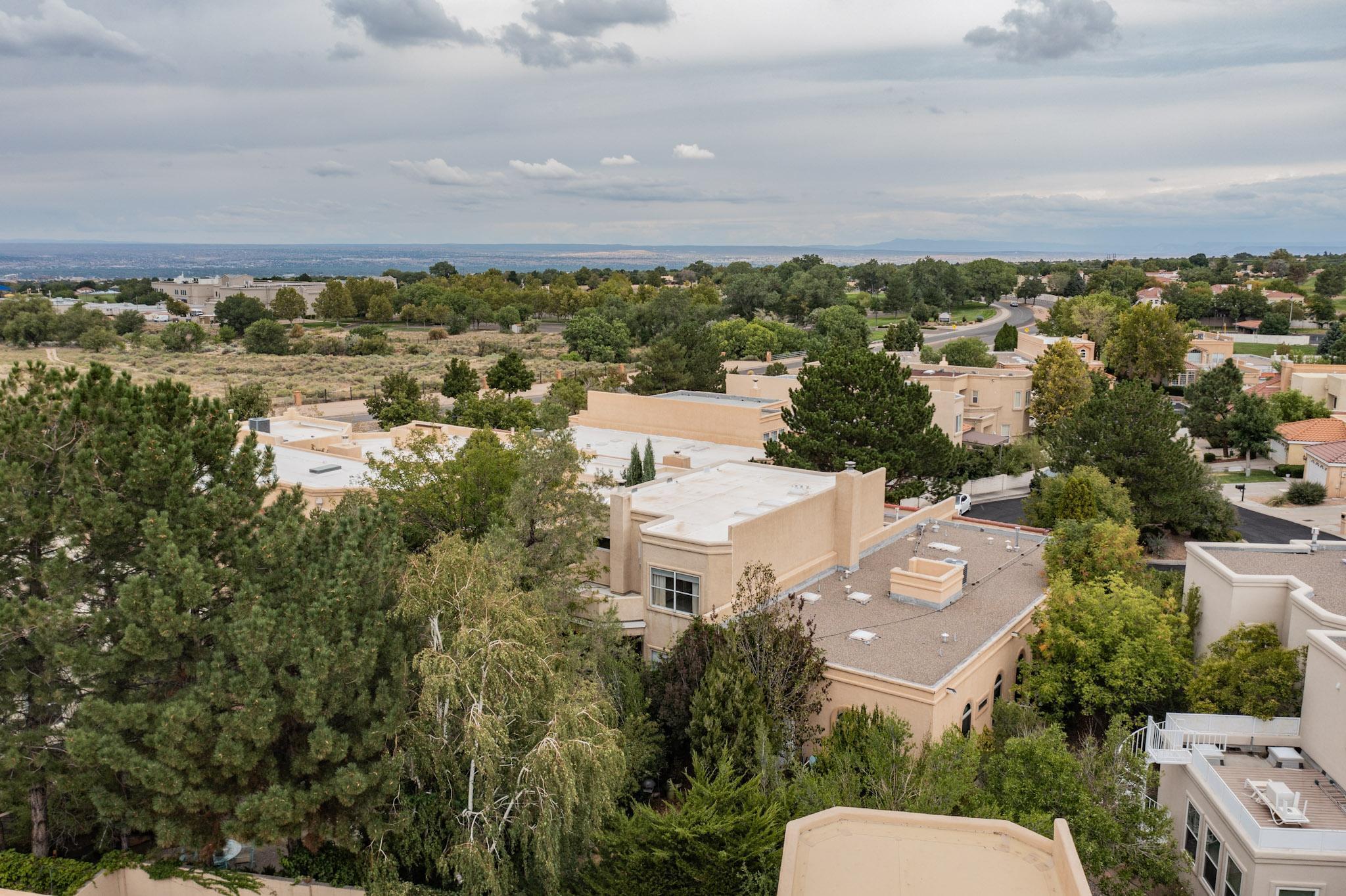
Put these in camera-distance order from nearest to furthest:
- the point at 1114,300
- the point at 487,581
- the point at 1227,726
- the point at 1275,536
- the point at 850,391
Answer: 1. the point at 487,581
2. the point at 1227,726
3. the point at 850,391
4. the point at 1275,536
5. the point at 1114,300

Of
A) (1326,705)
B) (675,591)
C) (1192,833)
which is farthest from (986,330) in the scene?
(1192,833)

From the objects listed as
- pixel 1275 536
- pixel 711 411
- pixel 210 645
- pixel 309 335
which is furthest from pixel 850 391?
pixel 309 335

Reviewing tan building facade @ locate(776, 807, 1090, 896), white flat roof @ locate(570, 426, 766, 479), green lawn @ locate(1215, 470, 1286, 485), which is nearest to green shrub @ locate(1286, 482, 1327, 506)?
green lawn @ locate(1215, 470, 1286, 485)

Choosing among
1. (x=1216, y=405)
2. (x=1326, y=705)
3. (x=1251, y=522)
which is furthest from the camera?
(x=1216, y=405)

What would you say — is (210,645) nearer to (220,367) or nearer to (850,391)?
(850,391)

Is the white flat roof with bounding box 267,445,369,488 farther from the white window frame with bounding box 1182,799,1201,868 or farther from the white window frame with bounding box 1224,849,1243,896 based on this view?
the white window frame with bounding box 1224,849,1243,896

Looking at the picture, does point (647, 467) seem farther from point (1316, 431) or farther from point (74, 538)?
point (1316, 431)
